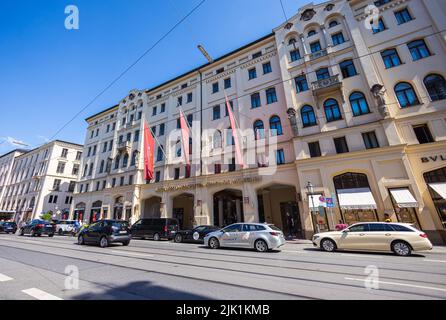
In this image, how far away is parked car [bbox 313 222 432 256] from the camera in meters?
9.15

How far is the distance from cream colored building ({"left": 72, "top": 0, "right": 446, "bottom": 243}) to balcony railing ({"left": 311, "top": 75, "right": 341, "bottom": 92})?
0.33 feet

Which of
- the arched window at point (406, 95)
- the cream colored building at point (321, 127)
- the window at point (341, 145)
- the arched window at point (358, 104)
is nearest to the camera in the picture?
the cream colored building at point (321, 127)

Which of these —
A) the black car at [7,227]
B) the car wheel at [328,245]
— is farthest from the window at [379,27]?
the black car at [7,227]

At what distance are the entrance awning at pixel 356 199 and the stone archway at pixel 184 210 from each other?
18164 millimetres

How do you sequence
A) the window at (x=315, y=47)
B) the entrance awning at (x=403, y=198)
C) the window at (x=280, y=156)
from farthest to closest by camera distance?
the window at (x=315, y=47), the window at (x=280, y=156), the entrance awning at (x=403, y=198)

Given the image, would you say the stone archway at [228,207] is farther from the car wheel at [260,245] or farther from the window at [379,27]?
the window at [379,27]

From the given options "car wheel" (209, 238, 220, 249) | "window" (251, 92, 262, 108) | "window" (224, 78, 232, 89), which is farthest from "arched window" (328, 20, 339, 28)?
"car wheel" (209, 238, 220, 249)

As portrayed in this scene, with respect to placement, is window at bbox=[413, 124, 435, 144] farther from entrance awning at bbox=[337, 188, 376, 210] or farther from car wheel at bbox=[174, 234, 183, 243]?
car wheel at bbox=[174, 234, 183, 243]

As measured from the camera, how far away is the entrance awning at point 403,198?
42.8ft

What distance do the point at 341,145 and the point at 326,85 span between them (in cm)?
588
